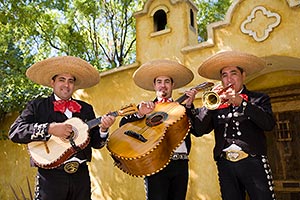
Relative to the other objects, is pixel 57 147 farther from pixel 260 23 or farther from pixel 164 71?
pixel 260 23

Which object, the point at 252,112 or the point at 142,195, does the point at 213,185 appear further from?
the point at 252,112

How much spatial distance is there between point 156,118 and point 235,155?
836 mm

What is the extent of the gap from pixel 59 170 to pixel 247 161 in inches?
65.6

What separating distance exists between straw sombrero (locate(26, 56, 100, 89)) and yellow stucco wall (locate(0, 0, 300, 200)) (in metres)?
2.33

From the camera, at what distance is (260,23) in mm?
4957

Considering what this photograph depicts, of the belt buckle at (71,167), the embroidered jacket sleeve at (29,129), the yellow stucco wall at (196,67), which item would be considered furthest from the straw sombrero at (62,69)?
the yellow stucco wall at (196,67)

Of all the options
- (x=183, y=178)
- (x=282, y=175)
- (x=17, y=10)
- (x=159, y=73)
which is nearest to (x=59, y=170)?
(x=183, y=178)

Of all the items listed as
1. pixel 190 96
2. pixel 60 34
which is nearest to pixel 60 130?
pixel 190 96

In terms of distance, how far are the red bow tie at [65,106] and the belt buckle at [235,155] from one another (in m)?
1.52

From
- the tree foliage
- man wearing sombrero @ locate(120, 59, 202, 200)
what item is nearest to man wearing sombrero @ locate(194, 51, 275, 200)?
man wearing sombrero @ locate(120, 59, 202, 200)

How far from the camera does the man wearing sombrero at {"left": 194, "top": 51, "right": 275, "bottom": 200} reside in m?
2.73

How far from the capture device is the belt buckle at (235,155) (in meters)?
2.82

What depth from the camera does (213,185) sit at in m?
5.10

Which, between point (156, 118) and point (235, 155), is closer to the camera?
point (235, 155)
